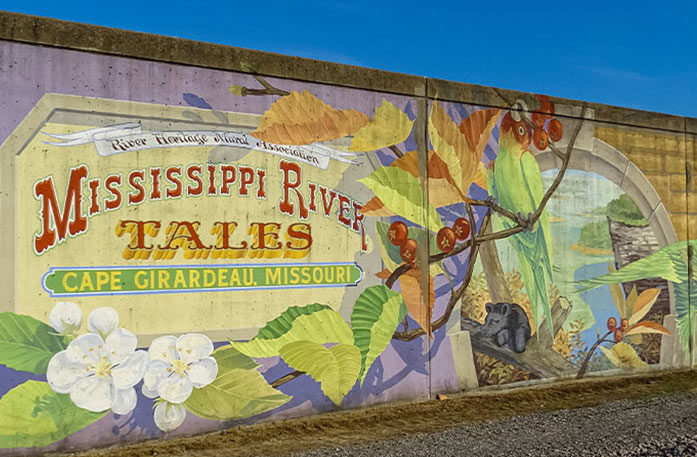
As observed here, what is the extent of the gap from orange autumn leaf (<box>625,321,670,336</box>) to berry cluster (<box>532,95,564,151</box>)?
362 cm

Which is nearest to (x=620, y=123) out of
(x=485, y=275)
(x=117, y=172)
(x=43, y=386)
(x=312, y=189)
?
(x=485, y=275)

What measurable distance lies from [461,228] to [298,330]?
2978 millimetres

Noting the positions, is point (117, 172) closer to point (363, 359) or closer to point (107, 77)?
point (107, 77)

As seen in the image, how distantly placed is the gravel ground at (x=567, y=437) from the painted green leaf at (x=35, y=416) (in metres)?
2.32

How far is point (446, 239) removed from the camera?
10.0 metres

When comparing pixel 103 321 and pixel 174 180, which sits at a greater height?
pixel 174 180

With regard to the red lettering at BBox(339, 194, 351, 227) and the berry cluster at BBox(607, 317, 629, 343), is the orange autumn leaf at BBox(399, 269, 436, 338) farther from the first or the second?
the berry cluster at BBox(607, 317, 629, 343)

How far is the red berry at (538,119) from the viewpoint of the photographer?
36.6 ft

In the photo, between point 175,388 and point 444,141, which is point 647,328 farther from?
point 175,388

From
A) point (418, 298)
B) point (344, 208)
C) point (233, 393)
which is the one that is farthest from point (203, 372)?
point (418, 298)

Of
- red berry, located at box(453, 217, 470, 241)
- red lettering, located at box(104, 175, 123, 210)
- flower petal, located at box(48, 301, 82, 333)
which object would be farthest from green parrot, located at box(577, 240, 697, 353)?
flower petal, located at box(48, 301, 82, 333)

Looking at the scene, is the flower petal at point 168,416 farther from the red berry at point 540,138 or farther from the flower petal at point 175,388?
the red berry at point 540,138

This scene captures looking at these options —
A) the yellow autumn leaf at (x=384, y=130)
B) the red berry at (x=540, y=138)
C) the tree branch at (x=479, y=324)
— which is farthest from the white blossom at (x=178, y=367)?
the red berry at (x=540, y=138)

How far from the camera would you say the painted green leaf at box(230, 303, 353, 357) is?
828cm
